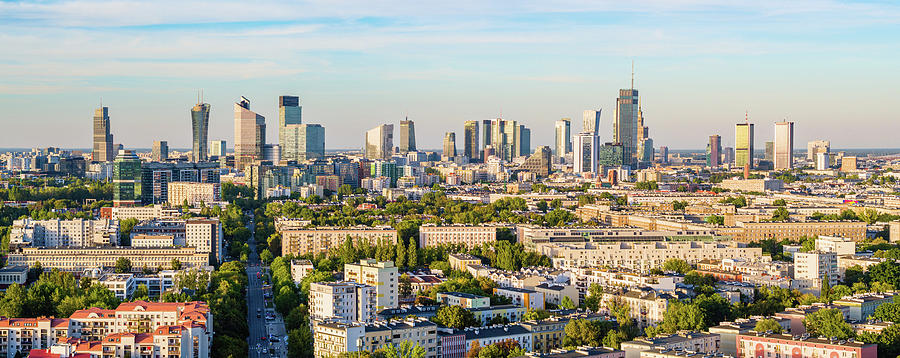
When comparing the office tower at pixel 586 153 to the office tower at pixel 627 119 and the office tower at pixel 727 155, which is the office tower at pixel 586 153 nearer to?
the office tower at pixel 627 119

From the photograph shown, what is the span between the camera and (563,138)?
130 meters

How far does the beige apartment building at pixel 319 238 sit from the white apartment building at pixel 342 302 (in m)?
12.9

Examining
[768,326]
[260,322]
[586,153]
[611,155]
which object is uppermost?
[586,153]

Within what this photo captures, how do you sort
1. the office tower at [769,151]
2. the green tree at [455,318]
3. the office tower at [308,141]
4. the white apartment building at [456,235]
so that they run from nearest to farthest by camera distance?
1. the green tree at [455,318]
2. the white apartment building at [456,235]
3. the office tower at [308,141]
4. the office tower at [769,151]

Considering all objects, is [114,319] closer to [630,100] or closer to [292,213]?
[292,213]

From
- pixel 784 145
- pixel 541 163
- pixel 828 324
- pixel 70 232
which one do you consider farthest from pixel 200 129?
pixel 828 324

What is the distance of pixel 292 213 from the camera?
50.0 metres

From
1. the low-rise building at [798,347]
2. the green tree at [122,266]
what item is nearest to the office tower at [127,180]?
the green tree at [122,266]

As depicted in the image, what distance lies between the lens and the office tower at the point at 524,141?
130 meters

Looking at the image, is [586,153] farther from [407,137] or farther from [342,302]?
[342,302]

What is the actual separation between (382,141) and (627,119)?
2620 centimetres

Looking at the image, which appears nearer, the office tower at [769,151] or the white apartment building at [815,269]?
the white apartment building at [815,269]

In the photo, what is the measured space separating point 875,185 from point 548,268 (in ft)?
156

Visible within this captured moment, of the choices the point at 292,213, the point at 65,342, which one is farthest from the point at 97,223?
the point at 65,342
